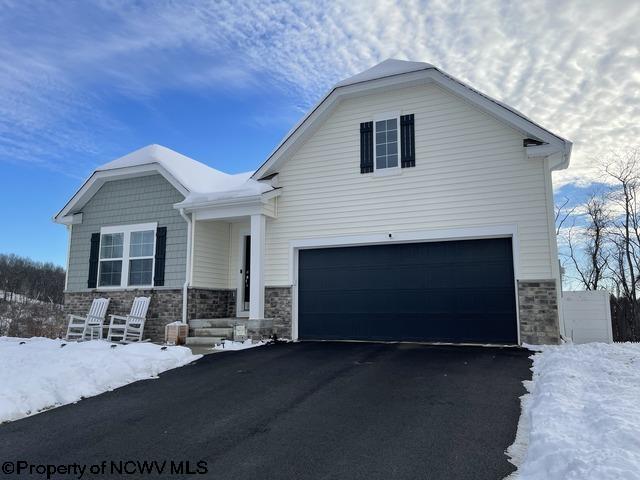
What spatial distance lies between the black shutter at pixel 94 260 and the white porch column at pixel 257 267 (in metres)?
5.24

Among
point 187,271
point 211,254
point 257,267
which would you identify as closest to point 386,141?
point 257,267

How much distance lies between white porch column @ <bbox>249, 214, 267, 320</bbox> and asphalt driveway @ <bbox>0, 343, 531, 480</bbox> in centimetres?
355

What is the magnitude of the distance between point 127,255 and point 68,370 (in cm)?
680

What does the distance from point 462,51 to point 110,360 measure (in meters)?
9.94

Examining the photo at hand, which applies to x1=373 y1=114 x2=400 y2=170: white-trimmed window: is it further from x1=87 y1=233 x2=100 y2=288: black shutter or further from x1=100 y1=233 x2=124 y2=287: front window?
x1=87 y1=233 x2=100 y2=288: black shutter

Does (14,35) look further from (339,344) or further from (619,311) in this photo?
(619,311)

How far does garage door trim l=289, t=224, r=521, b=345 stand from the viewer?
31.1 ft

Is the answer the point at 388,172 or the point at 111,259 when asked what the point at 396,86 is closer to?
the point at 388,172

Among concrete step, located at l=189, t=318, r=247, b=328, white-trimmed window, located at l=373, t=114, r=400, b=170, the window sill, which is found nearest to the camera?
the window sill

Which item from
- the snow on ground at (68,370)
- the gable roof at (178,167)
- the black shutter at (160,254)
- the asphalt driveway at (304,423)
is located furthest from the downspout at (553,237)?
the black shutter at (160,254)

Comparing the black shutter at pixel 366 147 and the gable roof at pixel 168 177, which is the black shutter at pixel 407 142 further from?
the gable roof at pixel 168 177

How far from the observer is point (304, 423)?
4770mm

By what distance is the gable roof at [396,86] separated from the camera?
9.34 meters

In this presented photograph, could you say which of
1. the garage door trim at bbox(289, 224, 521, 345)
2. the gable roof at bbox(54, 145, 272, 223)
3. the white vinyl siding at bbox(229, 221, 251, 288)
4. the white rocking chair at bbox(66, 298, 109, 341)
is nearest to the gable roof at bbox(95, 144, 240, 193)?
the gable roof at bbox(54, 145, 272, 223)
